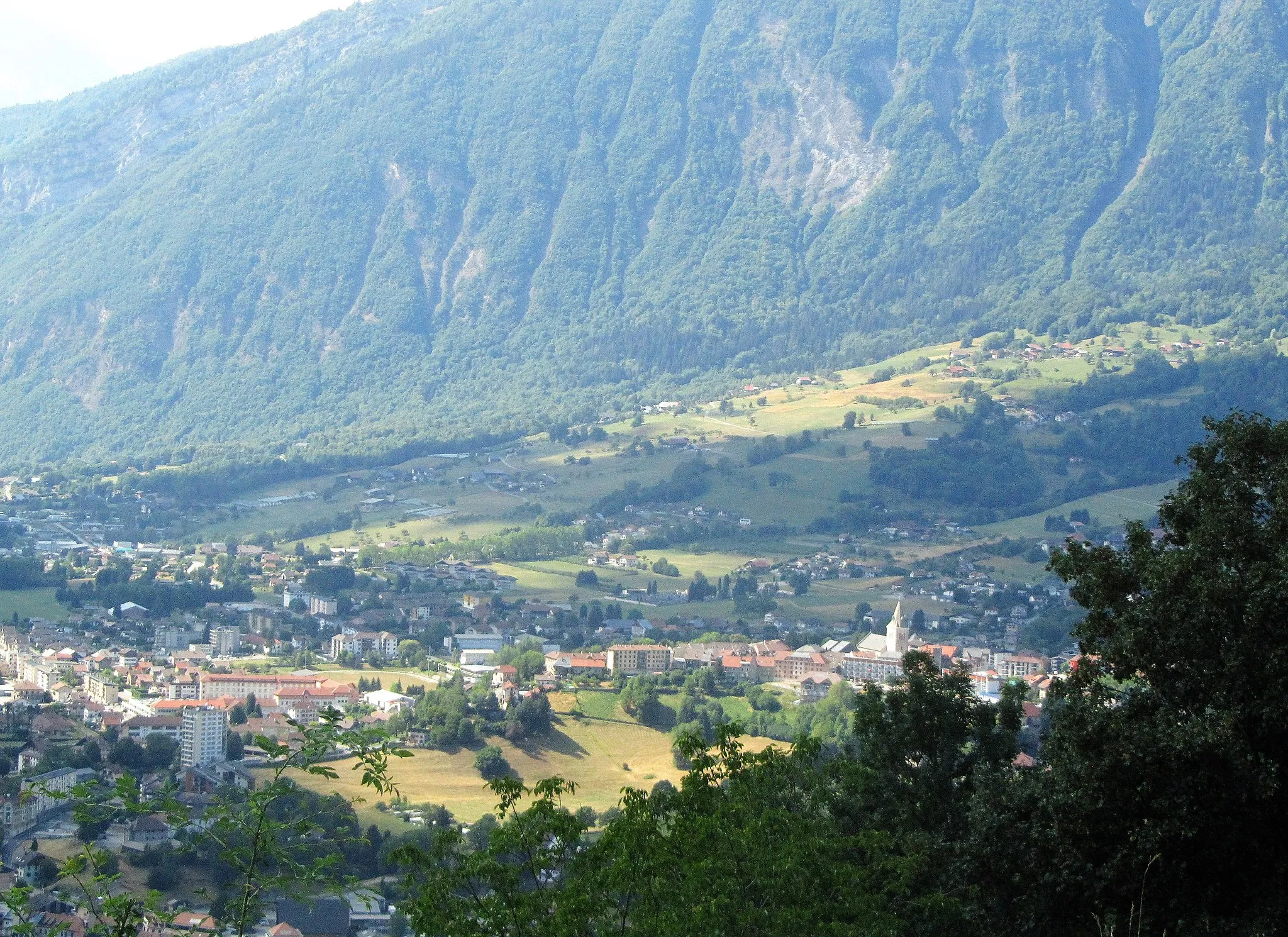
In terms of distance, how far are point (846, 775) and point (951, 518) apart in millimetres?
102751

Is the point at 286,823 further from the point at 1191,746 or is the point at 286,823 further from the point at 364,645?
the point at 364,645

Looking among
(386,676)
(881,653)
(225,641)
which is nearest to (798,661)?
(881,653)

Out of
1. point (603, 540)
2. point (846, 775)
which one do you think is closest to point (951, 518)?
point (603, 540)

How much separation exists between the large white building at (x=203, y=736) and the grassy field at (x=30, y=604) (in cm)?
3153

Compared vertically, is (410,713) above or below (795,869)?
below

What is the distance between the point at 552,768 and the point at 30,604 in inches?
1757

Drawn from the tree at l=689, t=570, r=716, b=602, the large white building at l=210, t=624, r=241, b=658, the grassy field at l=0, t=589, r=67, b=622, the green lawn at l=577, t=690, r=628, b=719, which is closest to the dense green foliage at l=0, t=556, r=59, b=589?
the grassy field at l=0, t=589, r=67, b=622

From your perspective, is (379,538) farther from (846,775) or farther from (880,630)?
(846,775)

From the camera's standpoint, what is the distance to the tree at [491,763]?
59.8 m

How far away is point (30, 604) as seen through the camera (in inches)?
→ 3757

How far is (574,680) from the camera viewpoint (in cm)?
7644

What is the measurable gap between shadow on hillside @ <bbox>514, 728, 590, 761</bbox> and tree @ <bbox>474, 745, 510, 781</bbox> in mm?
2396

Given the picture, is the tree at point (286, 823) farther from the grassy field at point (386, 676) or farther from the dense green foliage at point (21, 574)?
the dense green foliage at point (21, 574)

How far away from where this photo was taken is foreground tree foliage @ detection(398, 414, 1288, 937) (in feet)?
58.2
